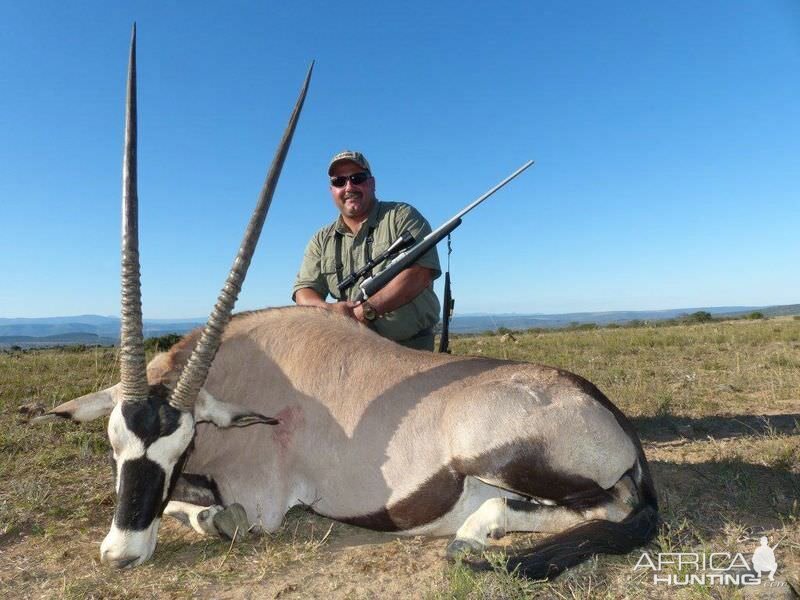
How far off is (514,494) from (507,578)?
2.46ft

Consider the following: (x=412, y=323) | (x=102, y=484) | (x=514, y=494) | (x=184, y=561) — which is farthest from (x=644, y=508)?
(x=102, y=484)

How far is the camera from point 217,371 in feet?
12.5

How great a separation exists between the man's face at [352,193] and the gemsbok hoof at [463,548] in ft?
12.4

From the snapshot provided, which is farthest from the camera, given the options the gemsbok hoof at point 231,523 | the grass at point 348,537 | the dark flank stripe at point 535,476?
the gemsbok hoof at point 231,523

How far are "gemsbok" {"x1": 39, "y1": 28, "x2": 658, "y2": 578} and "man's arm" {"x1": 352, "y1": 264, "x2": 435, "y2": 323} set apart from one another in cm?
158

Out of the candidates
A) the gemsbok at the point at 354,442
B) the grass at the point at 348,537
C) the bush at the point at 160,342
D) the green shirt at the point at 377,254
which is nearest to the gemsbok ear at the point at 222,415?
the gemsbok at the point at 354,442

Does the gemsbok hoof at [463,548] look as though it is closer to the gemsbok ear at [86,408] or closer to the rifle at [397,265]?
the gemsbok ear at [86,408]

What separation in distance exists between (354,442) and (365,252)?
3.00 meters

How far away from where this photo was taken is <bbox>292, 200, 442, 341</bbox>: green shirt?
5.96 meters

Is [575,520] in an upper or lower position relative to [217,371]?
lower

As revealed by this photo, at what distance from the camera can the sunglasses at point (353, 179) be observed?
595cm

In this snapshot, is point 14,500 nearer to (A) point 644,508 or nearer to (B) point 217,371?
(B) point 217,371

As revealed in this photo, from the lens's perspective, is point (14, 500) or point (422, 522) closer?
point (422, 522)

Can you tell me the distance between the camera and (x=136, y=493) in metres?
2.96
